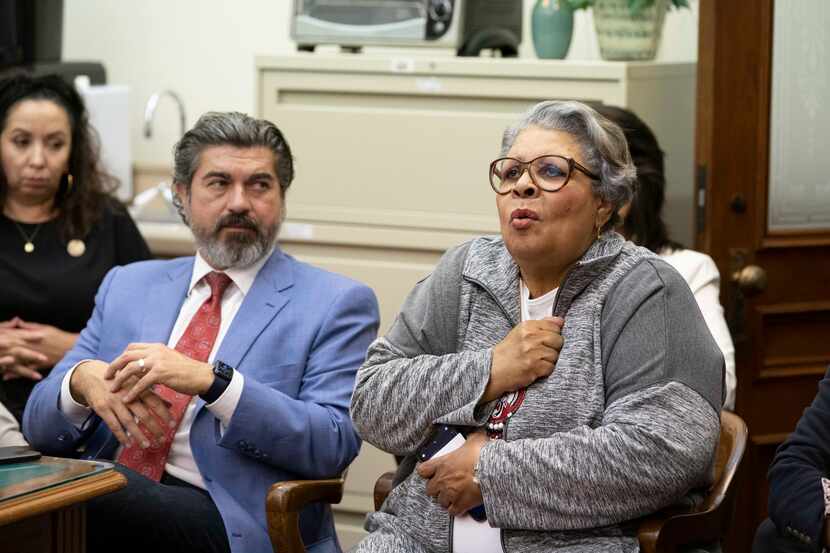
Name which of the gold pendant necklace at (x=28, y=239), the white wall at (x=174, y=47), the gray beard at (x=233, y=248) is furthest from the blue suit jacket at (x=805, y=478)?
the white wall at (x=174, y=47)

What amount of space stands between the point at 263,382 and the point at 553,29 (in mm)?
1484

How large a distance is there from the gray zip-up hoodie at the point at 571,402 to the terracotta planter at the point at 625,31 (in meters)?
1.31

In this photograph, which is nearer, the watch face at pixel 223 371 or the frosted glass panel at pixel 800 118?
the watch face at pixel 223 371

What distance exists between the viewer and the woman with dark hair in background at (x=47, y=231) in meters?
3.48

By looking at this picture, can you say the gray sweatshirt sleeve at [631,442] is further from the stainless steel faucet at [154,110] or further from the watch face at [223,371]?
A: the stainless steel faucet at [154,110]

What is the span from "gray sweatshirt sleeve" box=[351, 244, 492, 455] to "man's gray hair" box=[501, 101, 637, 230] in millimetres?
305

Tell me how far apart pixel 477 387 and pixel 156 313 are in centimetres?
87

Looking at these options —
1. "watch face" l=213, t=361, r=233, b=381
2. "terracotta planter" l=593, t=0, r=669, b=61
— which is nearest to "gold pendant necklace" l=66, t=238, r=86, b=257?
"watch face" l=213, t=361, r=233, b=381

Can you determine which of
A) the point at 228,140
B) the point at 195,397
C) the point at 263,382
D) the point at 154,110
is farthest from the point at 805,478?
the point at 154,110

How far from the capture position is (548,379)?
235 centimetres

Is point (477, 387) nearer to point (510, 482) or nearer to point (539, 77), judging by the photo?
point (510, 482)

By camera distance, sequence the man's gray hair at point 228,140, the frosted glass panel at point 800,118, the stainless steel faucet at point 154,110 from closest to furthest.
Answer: the man's gray hair at point 228,140, the frosted glass panel at point 800,118, the stainless steel faucet at point 154,110

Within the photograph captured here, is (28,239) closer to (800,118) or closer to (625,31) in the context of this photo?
(625,31)

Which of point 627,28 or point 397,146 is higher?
point 627,28
